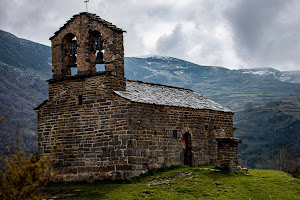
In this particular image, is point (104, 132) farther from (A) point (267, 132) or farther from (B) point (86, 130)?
(A) point (267, 132)

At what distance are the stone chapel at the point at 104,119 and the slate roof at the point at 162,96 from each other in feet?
0.37

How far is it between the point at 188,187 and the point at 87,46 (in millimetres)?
8941

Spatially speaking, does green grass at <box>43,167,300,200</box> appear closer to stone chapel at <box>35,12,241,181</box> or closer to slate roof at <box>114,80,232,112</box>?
stone chapel at <box>35,12,241,181</box>

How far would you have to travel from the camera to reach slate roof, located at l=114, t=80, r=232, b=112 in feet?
65.4

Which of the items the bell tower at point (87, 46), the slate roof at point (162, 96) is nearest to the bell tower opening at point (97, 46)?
the bell tower at point (87, 46)

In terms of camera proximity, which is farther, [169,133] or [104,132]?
[169,133]

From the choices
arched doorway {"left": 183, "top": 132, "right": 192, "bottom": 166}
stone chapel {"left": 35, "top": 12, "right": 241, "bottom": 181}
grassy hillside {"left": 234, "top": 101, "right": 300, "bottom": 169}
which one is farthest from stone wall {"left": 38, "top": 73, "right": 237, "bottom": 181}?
grassy hillside {"left": 234, "top": 101, "right": 300, "bottom": 169}

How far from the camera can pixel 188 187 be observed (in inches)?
666

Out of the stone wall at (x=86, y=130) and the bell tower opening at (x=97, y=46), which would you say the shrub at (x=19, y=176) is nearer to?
the stone wall at (x=86, y=130)

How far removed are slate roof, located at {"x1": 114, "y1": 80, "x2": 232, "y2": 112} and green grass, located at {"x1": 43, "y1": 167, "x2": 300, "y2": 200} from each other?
384 centimetres

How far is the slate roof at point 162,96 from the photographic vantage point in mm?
19948

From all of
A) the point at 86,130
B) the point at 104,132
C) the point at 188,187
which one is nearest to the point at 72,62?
the point at 86,130

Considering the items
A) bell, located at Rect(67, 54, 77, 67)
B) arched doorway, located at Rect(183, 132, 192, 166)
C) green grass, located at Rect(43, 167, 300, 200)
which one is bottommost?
green grass, located at Rect(43, 167, 300, 200)

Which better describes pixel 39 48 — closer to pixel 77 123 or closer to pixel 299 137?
pixel 299 137
